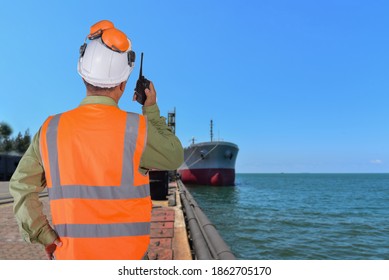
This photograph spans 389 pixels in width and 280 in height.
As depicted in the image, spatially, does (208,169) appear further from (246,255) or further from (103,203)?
(103,203)

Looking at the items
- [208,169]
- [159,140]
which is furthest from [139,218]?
[208,169]

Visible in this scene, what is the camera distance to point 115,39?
5.32 feet

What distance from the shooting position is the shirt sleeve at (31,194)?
157 centimetres

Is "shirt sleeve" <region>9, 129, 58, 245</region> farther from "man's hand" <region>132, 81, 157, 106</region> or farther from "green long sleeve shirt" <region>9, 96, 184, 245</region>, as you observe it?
"man's hand" <region>132, 81, 157, 106</region>

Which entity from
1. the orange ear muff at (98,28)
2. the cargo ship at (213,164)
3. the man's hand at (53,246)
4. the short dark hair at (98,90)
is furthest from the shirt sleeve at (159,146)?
the cargo ship at (213,164)

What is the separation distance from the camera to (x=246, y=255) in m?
10.3

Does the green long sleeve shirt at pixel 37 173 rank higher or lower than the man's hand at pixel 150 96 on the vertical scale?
lower

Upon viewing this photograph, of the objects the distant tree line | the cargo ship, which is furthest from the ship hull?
the distant tree line

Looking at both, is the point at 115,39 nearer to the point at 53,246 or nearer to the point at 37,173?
the point at 37,173

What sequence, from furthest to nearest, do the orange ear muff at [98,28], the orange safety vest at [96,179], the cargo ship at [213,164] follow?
the cargo ship at [213,164]
the orange ear muff at [98,28]
the orange safety vest at [96,179]

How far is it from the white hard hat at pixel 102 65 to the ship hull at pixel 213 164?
153 ft

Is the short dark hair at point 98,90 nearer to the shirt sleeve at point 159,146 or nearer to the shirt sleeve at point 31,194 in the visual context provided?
the shirt sleeve at point 159,146

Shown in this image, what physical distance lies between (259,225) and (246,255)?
6208 mm

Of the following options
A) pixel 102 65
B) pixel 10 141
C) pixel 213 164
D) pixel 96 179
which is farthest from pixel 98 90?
pixel 10 141
